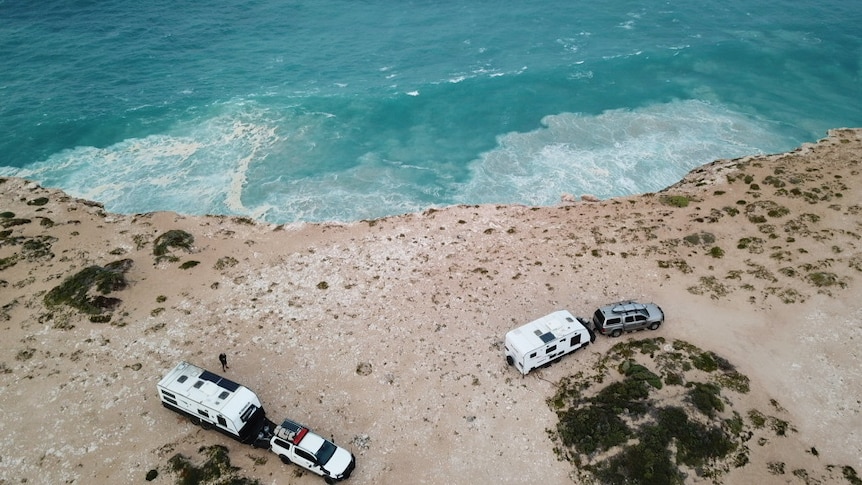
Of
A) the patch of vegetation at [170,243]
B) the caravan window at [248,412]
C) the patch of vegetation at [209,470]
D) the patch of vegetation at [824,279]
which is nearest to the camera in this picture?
the patch of vegetation at [209,470]

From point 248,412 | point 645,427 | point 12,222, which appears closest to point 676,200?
point 645,427

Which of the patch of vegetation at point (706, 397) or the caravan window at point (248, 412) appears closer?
the caravan window at point (248, 412)

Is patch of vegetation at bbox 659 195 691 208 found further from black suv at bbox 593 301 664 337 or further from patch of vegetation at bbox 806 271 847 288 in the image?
black suv at bbox 593 301 664 337

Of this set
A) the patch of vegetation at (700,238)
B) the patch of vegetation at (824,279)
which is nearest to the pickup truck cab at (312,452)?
the patch of vegetation at (700,238)

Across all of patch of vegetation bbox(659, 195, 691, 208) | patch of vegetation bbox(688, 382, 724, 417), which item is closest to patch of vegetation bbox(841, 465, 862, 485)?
patch of vegetation bbox(688, 382, 724, 417)

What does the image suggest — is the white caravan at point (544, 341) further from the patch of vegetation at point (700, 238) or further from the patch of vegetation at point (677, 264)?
the patch of vegetation at point (700, 238)

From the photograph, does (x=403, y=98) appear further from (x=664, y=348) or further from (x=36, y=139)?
(x=664, y=348)
